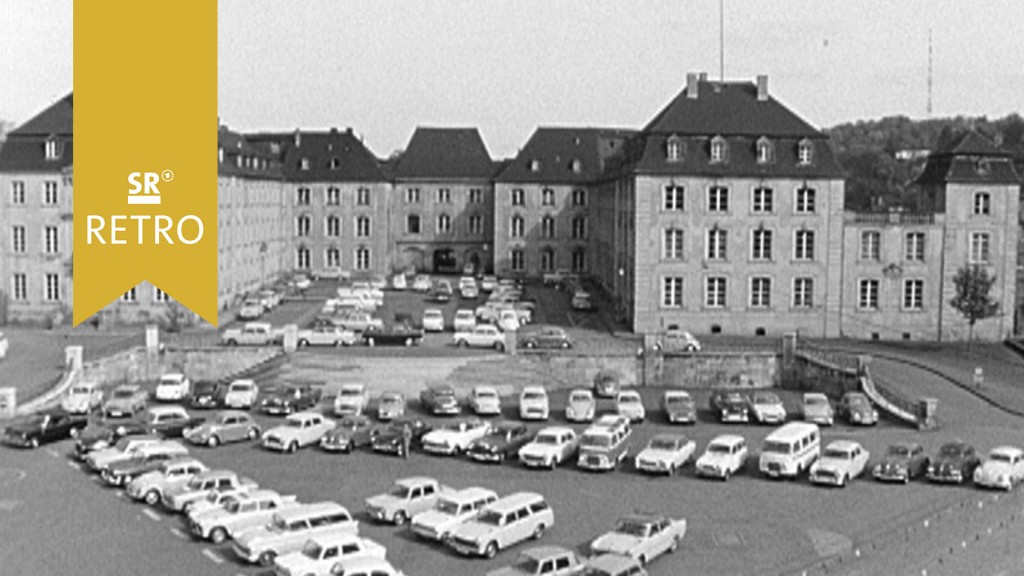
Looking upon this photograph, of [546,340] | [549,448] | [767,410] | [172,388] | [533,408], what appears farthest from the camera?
[546,340]

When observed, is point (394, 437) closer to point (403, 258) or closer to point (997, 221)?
point (997, 221)

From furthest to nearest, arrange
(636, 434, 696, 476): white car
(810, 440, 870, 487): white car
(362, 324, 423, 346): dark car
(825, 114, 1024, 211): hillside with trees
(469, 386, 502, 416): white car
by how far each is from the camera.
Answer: (825, 114, 1024, 211): hillside with trees, (362, 324, 423, 346): dark car, (469, 386, 502, 416): white car, (636, 434, 696, 476): white car, (810, 440, 870, 487): white car

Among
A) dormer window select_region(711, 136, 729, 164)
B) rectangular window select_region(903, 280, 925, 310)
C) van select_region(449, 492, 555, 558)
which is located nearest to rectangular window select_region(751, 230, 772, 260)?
dormer window select_region(711, 136, 729, 164)

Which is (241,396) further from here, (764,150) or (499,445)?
(764,150)

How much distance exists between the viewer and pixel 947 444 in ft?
126

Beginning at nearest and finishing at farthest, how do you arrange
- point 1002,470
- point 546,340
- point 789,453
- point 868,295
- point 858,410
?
point 1002,470, point 789,453, point 858,410, point 546,340, point 868,295

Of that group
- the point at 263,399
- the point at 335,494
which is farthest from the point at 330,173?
the point at 335,494

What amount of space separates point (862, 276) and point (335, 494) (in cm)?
3912

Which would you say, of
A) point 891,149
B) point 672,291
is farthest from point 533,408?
point 891,149

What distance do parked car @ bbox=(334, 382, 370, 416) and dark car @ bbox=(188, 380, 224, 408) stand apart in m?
4.93

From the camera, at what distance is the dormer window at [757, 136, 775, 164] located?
2557 inches

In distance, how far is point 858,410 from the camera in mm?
46188

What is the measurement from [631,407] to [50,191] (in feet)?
128

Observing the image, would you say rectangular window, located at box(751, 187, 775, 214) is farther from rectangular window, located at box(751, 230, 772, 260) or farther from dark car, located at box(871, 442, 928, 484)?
dark car, located at box(871, 442, 928, 484)
